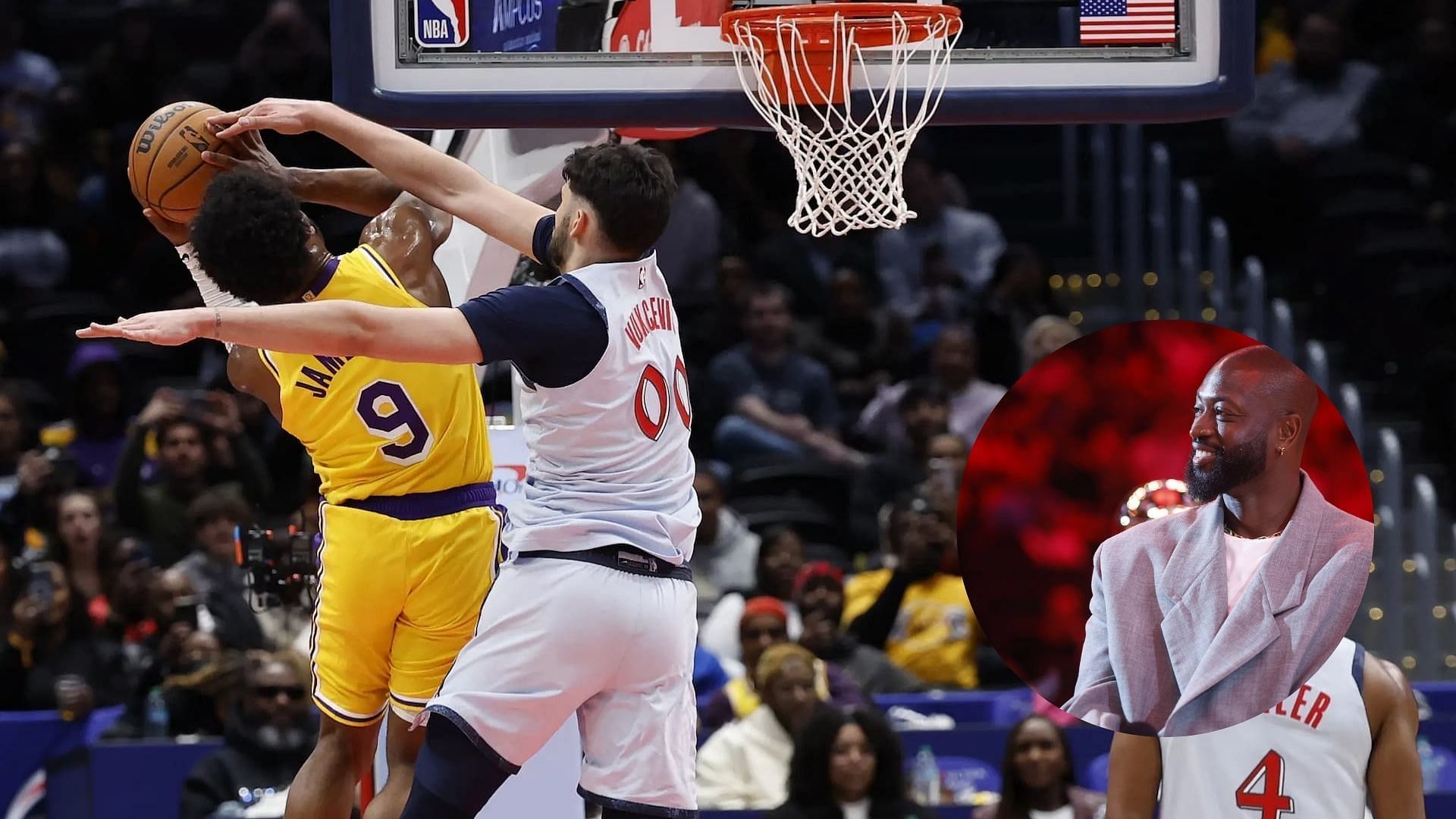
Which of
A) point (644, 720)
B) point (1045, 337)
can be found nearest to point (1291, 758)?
point (644, 720)

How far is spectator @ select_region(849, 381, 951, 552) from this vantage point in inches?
386

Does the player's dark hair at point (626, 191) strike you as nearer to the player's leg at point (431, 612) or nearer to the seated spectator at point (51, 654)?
the player's leg at point (431, 612)

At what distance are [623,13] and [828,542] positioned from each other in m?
5.06

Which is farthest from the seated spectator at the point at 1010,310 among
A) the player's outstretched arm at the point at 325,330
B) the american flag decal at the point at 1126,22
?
the player's outstretched arm at the point at 325,330

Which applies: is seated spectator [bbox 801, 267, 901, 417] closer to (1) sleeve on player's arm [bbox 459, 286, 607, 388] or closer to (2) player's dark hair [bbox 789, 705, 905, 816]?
(2) player's dark hair [bbox 789, 705, 905, 816]

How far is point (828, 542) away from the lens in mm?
10039

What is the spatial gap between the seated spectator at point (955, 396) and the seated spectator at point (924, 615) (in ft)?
4.80

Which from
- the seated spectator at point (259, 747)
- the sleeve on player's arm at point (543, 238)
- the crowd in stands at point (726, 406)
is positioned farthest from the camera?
the crowd in stands at point (726, 406)

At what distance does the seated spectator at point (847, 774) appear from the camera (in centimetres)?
706

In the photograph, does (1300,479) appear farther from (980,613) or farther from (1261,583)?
(980,613)

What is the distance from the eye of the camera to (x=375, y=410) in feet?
16.1

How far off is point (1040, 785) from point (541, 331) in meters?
3.36

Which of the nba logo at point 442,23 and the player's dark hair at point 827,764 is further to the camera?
the player's dark hair at point 827,764

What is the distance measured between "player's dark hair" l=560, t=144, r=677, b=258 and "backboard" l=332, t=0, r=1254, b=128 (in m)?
0.61
